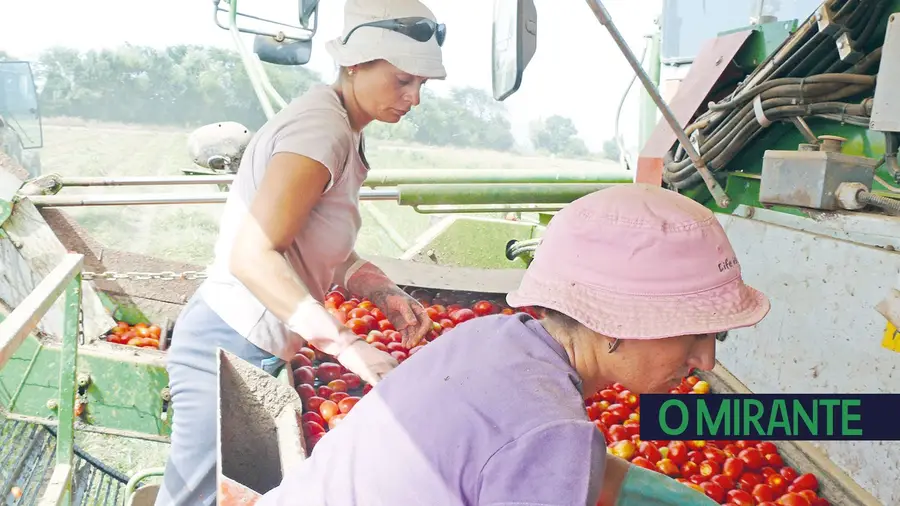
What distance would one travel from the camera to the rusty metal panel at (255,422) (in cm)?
190

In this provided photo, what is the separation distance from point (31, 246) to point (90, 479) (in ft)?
4.83

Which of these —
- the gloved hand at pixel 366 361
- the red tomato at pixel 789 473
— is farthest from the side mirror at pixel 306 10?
the red tomato at pixel 789 473

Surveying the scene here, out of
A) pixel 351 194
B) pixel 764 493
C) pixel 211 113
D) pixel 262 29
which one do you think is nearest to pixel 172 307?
pixel 262 29

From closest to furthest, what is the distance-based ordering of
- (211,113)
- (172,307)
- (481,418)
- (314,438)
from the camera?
(481,418)
(314,438)
(172,307)
(211,113)

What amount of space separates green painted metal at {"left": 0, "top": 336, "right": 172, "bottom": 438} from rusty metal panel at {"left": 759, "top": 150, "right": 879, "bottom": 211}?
294cm

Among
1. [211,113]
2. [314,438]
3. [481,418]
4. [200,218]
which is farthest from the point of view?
[211,113]

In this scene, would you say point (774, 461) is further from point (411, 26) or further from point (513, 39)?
point (411, 26)

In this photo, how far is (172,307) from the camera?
14.6 feet

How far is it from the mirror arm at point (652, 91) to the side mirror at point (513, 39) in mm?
177

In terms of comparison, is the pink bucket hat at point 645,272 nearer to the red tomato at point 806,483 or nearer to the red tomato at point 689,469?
the red tomato at point 806,483

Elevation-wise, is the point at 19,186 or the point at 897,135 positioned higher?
the point at 897,135

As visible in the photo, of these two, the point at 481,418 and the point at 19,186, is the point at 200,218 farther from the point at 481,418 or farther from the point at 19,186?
the point at 481,418

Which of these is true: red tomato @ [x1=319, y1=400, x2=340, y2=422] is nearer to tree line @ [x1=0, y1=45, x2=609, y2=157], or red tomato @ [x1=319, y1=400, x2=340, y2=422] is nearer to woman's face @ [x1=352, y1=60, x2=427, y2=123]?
woman's face @ [x1=352, y1=60, x2=427, y2=123]

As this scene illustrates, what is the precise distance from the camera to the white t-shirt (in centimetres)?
180
